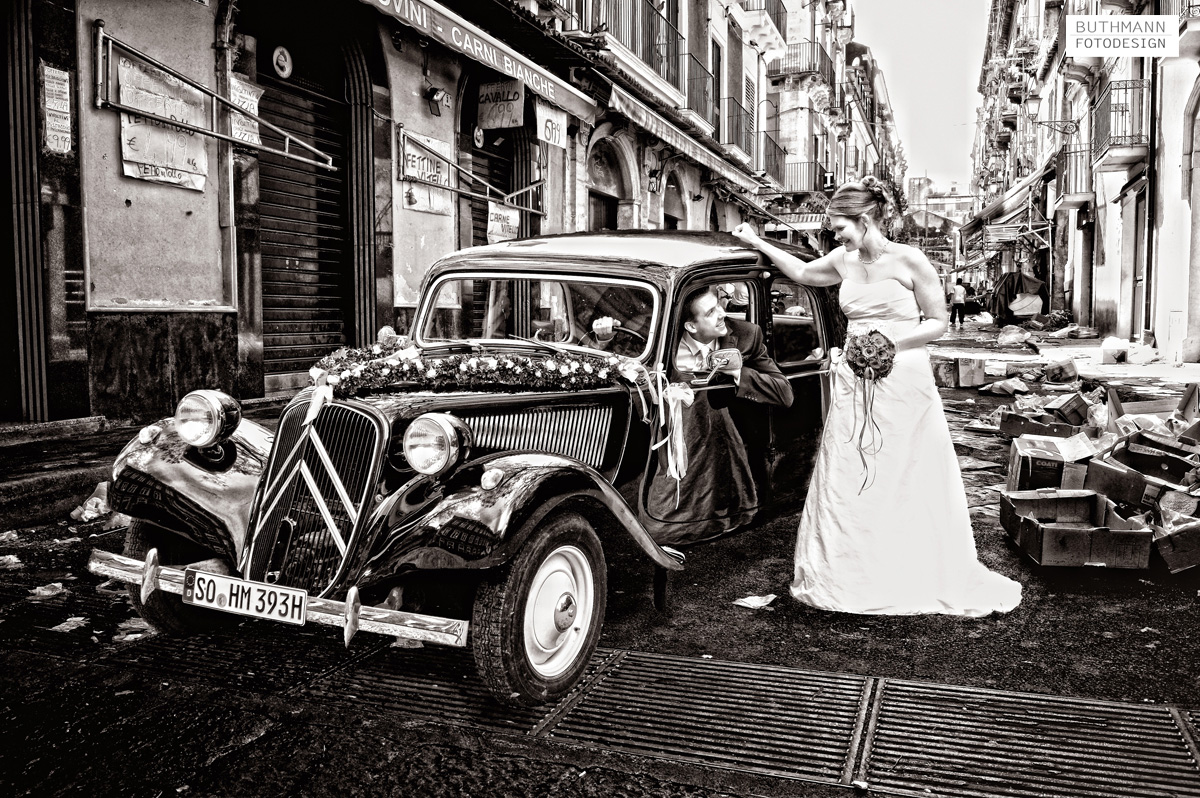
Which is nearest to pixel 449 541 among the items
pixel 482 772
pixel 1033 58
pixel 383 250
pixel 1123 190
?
pixel 482 772

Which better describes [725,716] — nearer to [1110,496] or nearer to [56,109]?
[1110,496]

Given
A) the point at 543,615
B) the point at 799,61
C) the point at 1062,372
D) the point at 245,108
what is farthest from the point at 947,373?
the point at 799,61

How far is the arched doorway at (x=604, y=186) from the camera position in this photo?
1756 centimetres

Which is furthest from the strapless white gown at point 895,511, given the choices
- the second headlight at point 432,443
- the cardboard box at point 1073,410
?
the cardboard box at point 1073,410

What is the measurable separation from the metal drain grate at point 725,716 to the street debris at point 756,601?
29.4 inches

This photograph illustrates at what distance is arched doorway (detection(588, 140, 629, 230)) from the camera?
57.6 feet

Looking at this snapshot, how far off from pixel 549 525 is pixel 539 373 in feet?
2.93

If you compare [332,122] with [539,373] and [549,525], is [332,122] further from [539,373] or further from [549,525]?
[549,525]

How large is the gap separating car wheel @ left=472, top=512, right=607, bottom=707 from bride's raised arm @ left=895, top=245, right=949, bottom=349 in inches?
69.0

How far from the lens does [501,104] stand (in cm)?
1287

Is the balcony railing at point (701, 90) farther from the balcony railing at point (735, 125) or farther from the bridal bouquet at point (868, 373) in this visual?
the bridal bouquet at point (868, 373)

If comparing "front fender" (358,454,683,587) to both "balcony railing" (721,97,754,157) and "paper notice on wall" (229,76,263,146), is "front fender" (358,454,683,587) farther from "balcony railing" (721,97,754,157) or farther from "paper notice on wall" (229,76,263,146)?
"balcony railing" (721,97,754,157)

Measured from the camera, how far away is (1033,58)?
40.1 m

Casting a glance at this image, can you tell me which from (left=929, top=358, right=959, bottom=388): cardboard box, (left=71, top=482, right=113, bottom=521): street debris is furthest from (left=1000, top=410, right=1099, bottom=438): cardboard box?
(left=71, top=482, right=113, bottom=521): street debris
